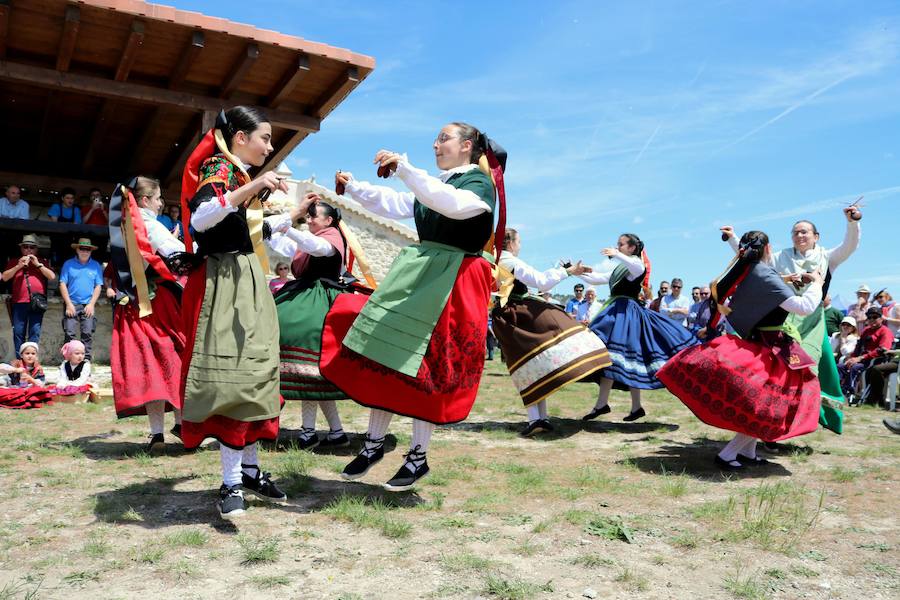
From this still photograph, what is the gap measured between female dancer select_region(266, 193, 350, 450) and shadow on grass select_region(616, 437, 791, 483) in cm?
205

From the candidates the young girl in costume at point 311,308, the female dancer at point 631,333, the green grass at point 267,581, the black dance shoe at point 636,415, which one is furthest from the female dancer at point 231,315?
the black dance shoe at point 636,415

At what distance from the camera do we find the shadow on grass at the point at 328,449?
5031 mm

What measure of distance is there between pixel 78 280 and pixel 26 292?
1.95ft

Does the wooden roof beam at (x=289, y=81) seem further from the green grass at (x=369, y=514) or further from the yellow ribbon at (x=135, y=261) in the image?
the green grass at (x=369, y=514)

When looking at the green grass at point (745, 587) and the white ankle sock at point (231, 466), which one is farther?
the white ankle sock at point (231, 466)

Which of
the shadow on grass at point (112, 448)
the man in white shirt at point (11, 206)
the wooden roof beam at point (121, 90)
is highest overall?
the wooden roof beam at point (121, 90)

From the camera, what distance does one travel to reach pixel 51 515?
11.2 ft

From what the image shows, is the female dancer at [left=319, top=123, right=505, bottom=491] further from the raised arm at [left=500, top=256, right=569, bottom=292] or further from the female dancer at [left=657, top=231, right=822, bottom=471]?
the raised arm at [left=500, top=256, right=569, bottom=292]

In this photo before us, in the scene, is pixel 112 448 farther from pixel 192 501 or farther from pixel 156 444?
pixel 192 501

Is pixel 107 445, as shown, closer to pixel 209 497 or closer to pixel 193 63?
pixel 209 497

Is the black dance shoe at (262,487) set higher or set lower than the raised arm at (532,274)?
lower

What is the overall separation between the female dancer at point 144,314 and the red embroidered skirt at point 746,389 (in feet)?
10.9

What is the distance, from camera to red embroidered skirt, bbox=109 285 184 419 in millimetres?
4820

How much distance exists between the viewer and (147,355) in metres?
4.93
